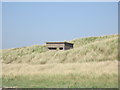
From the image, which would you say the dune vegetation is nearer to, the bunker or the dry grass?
the dry grass

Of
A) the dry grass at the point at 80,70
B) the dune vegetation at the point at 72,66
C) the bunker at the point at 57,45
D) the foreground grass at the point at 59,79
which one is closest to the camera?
the foreground grass at the point at 59,79

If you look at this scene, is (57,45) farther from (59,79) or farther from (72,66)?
(59,79)

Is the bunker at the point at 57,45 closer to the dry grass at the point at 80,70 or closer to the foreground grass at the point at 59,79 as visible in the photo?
the dry grass at the point at 80,70

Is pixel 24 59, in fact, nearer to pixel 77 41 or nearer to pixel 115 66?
pixel 115 66

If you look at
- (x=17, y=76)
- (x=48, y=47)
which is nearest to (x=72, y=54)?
(x=48, y=47)

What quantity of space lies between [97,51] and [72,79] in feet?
44.7

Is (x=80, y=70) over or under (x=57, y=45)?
under

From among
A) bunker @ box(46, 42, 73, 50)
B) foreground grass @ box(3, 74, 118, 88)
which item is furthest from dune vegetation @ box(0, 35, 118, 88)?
bunker @ box(46, 42, 73, 50)

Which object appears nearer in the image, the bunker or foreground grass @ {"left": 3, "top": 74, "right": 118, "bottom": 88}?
foreground grass @ {"left": 3, "top": 74, "right": 118, "bottom": 88}

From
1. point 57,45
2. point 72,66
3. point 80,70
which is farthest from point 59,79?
point 57,45

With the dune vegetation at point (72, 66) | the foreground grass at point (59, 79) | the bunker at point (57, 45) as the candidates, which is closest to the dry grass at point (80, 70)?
the dune vegetation at point (72, 66)

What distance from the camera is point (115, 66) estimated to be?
51.8ft

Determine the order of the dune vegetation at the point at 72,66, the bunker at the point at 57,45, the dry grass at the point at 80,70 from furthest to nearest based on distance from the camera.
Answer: the bunker at the point at 57,45 → the dry grass at the point at 80,70 → the dune vegetation at the point at 72,66

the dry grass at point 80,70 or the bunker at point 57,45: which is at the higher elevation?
the bunker at point 57,45
